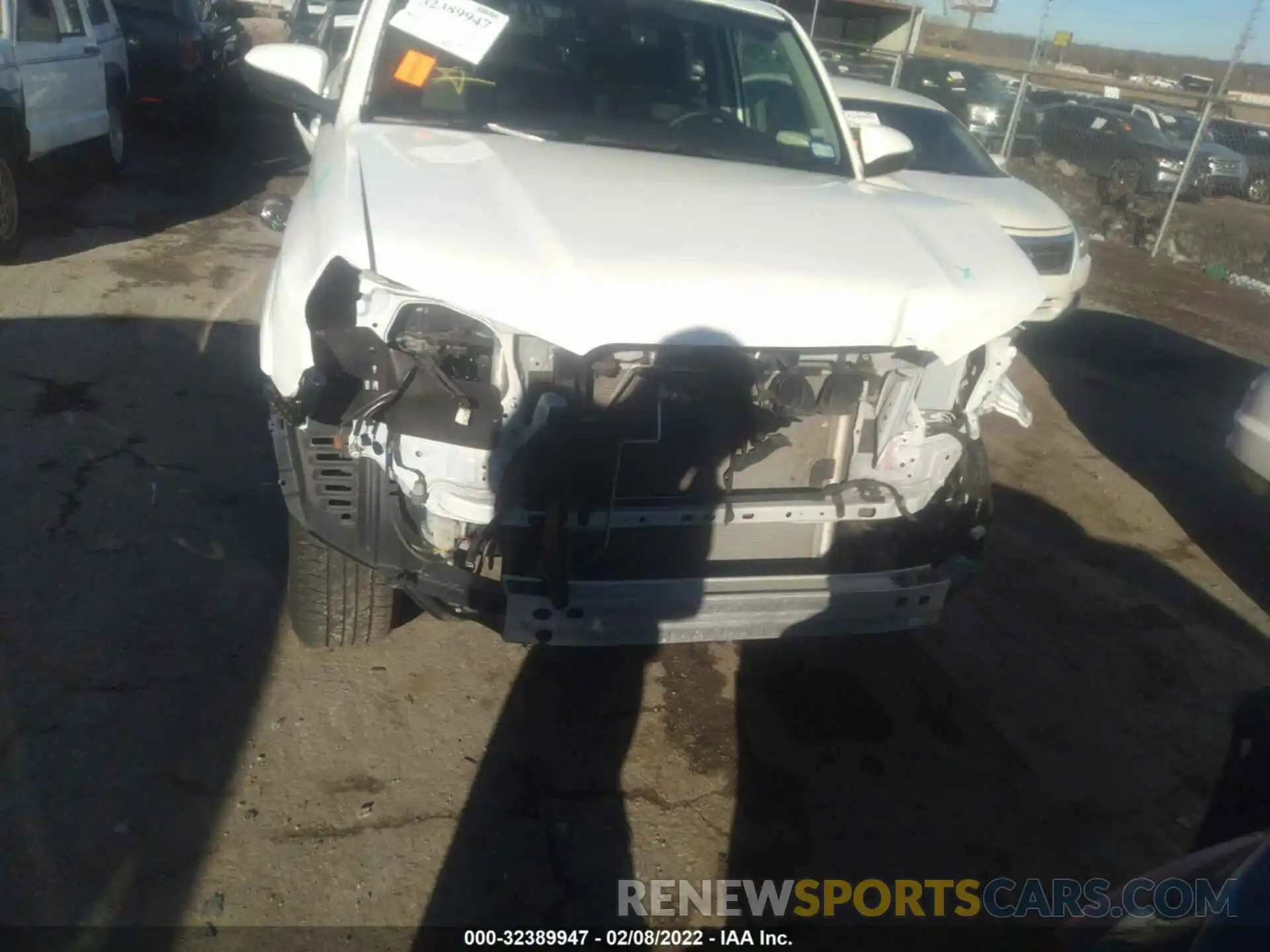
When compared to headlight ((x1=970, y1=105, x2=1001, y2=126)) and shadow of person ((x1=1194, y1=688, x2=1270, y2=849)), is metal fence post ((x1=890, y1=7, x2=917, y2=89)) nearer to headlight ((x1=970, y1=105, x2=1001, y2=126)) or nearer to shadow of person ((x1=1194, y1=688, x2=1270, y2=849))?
headlight ((x1=970, y1=105, x2=1001, y2=126))

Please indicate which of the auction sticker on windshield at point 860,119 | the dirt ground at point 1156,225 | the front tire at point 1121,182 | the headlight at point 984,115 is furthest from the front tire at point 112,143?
the front tire at point 1121,182

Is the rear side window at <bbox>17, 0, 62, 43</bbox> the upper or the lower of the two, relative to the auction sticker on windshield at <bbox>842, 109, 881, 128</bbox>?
lower

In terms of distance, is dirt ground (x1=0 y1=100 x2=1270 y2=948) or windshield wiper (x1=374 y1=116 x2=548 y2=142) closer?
dirt ground (x1=0 y1=100 x2=1270 y2=948)

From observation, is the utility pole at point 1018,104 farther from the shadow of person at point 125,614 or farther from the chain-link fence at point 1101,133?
the shadow of person at point 125,614

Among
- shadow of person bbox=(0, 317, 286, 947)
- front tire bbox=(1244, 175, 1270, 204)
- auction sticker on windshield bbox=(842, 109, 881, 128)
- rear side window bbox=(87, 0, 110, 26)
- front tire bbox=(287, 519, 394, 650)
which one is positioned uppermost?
auction sticker on windshield bbox=(842, 109, 881, 128)

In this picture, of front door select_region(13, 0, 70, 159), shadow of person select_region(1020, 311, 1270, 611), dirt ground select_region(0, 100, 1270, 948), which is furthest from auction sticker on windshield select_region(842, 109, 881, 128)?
front door select_region(13, 0, 70, 159)

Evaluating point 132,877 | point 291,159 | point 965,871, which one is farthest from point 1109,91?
point 132,877

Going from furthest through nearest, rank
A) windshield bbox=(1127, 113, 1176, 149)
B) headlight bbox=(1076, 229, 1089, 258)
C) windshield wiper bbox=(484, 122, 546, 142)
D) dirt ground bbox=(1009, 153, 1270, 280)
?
windshield bbox=(1127, 113, 1176, 149), dirt ground bbox=(1009, 153, 1270, 280), headlight bbox=(1076, 229, 1089, 258), windshield wiper bbox=(484, 122, 546, 142)

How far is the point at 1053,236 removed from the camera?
25.3 feet

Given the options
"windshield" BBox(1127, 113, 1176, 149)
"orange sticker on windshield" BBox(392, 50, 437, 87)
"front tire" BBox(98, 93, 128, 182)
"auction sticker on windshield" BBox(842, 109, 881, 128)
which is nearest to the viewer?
"orange sticker on windshield" BBox(392, 50, 437, 87)

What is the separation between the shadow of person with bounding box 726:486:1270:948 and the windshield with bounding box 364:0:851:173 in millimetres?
1917

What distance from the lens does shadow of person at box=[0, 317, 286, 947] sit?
2469 millimetres

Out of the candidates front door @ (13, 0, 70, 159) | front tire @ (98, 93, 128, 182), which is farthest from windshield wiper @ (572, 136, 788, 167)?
front tire @ (98, 93, 128, 182)

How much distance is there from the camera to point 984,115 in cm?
1478
